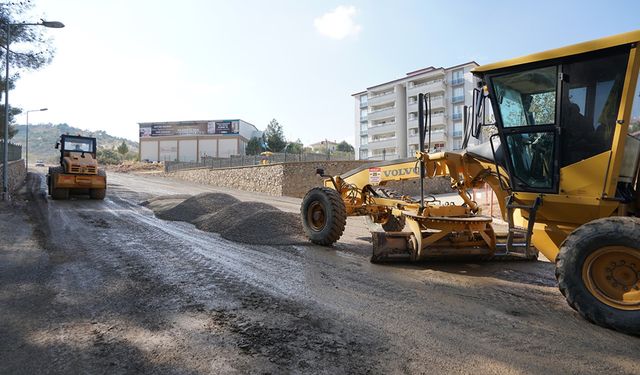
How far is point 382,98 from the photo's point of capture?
212 feet

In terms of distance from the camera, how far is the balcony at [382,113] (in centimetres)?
6304

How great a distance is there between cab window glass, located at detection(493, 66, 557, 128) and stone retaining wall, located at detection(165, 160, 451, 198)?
19.0 metres

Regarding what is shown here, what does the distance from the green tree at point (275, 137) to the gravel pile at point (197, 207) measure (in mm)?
49183

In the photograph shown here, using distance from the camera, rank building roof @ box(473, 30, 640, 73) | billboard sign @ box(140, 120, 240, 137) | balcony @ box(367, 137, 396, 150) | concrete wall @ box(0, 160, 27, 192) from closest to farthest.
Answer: building roof @ box(473, 30, 640, 73), concrete wall @ box(0, 160, 27, 192), balcony @ box(367, 137, 396, 150), billboard sign @ box(140, 120, 240, 137)

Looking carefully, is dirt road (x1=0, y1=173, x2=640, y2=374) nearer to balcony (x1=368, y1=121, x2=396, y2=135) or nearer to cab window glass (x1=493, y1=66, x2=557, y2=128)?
cab window glass (x1=493, y1=66, x2=557, y2=128)

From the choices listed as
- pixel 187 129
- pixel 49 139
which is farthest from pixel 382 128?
pixel 49 139

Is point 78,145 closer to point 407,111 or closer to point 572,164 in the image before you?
point 572,164

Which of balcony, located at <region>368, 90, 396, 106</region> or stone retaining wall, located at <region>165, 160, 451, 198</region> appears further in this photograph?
balcony, located at <region>368, 90, 396, 106</region>

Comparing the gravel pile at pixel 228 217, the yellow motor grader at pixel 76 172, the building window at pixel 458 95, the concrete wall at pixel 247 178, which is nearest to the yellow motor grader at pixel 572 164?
the gravel pile at pixel 228 217

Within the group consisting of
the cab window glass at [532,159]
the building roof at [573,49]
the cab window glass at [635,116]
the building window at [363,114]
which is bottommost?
the cab window glass at [532,159]

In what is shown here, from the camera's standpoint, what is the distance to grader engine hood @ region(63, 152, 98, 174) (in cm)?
1735

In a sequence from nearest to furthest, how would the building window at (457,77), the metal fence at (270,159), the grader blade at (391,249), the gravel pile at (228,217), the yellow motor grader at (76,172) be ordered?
the grader blade at (391,249) < the gravel pile at (228,217) < the yellow motor grader at (76,172) < the metal fence at (270,159) < the building window at (457,77)

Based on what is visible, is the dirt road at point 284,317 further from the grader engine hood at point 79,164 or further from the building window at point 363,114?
the building window at point 363,114

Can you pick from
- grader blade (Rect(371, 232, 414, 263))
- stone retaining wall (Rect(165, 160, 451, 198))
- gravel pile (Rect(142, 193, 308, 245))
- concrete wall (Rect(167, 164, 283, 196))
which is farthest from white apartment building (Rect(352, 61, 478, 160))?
grader blade (Rect(371, 232, 414, 263))
